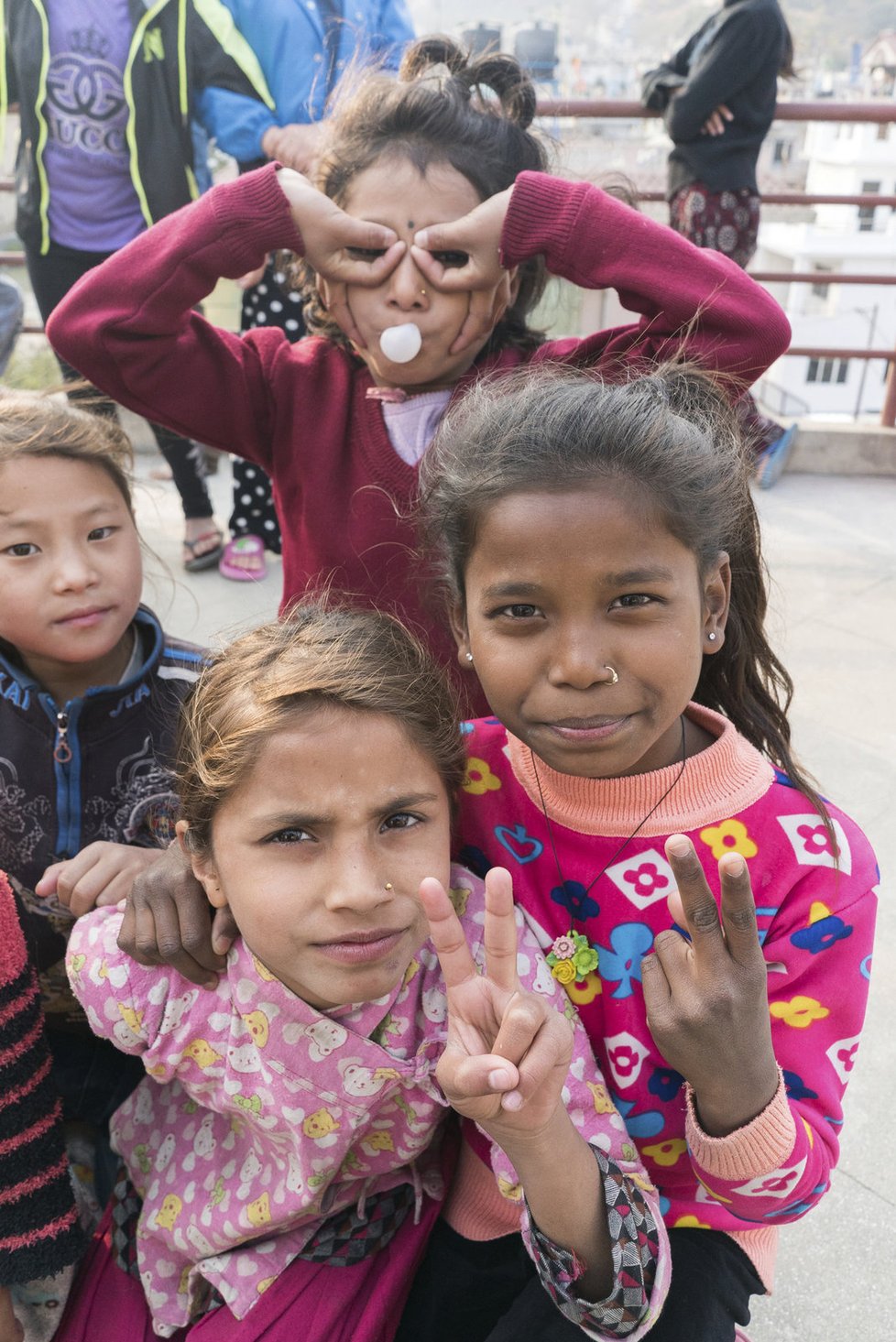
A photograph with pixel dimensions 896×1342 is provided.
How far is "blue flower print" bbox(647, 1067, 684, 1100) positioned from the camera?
1.19 metres

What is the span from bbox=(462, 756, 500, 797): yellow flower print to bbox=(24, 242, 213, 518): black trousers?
2211mm

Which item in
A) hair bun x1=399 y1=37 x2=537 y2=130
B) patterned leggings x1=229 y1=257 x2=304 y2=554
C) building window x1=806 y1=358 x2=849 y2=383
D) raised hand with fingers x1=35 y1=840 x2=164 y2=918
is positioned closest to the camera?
raised hand with fingers x1=35 y1=840 x2=164 y2=918

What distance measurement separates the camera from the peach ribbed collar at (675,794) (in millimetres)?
1185

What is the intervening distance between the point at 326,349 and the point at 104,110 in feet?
6.24

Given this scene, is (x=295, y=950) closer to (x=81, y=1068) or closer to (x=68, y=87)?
(x=81, y=1068)

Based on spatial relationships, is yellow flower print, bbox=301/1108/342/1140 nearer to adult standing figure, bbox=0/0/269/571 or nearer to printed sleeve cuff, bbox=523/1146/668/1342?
printed sleeve cuff, bbox=523/1146/668/1342

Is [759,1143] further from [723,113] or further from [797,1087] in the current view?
[723,113]

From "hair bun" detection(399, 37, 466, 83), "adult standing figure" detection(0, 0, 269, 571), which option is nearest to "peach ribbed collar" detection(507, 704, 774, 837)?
"hair bun" detection(399, 37, 466, 83)

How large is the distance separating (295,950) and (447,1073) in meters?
0.21

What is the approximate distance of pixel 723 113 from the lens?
3770 millimetres

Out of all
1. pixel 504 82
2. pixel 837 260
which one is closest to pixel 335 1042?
pixel 504 82

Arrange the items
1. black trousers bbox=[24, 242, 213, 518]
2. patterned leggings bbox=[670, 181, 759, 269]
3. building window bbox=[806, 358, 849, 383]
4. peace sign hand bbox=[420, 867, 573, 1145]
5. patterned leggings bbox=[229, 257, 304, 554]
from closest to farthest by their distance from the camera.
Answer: peace sign hand bbox=[420, 867, 573, 1145], patterned leggings bbox=[229, 257, 304, 554], black trousers bbox=[24, 242, 213, 518], patterned leggings bbox=[670, 181, 759, 269], building window bbox=[806, 358, 849, 383]

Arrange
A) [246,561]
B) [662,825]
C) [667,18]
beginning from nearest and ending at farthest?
1. [662,825]
2. [246,561]
3. [667,18]

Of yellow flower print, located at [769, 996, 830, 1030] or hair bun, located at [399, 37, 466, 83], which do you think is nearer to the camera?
yellow flower print, located at [769, 996, 830, 1030]
